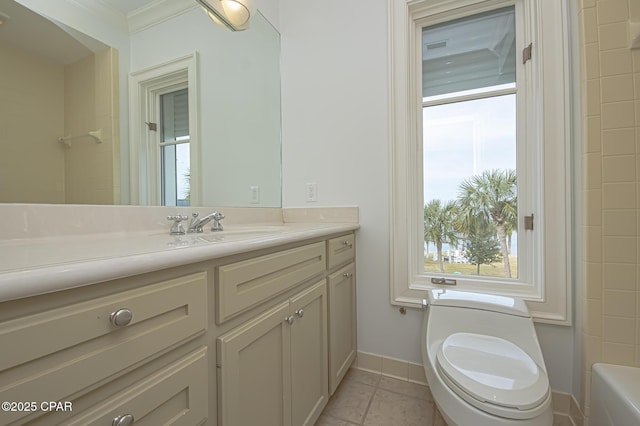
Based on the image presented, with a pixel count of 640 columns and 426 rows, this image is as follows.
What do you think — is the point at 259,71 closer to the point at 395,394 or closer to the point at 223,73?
the point at 223,73

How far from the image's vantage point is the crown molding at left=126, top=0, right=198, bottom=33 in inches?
40.0

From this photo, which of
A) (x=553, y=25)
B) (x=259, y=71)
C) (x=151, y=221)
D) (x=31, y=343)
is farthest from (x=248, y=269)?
(x=553, y=25)

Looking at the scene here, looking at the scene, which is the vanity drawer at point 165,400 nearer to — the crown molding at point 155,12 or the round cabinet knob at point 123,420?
the round cabinet knob at point 123,420

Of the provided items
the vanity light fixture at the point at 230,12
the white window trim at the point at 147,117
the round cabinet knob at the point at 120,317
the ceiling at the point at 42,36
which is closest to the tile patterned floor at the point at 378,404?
the round cabinet knob at the point at 120,317

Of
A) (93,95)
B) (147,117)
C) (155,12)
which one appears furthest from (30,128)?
(155,12)

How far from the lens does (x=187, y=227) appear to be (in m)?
1.17

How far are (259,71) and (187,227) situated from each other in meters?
1.12

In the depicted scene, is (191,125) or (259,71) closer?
(191,125)

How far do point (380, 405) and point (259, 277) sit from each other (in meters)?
1.05

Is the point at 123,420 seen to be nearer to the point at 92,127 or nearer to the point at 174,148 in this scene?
the point at 92,127

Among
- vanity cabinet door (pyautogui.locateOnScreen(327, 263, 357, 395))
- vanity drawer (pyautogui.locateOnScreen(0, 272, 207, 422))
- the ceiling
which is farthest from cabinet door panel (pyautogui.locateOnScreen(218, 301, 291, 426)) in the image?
the ceiling

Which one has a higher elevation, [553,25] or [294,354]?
[553,25]

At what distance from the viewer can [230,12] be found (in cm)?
140

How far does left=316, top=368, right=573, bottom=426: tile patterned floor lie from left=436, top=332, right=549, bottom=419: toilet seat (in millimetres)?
428
